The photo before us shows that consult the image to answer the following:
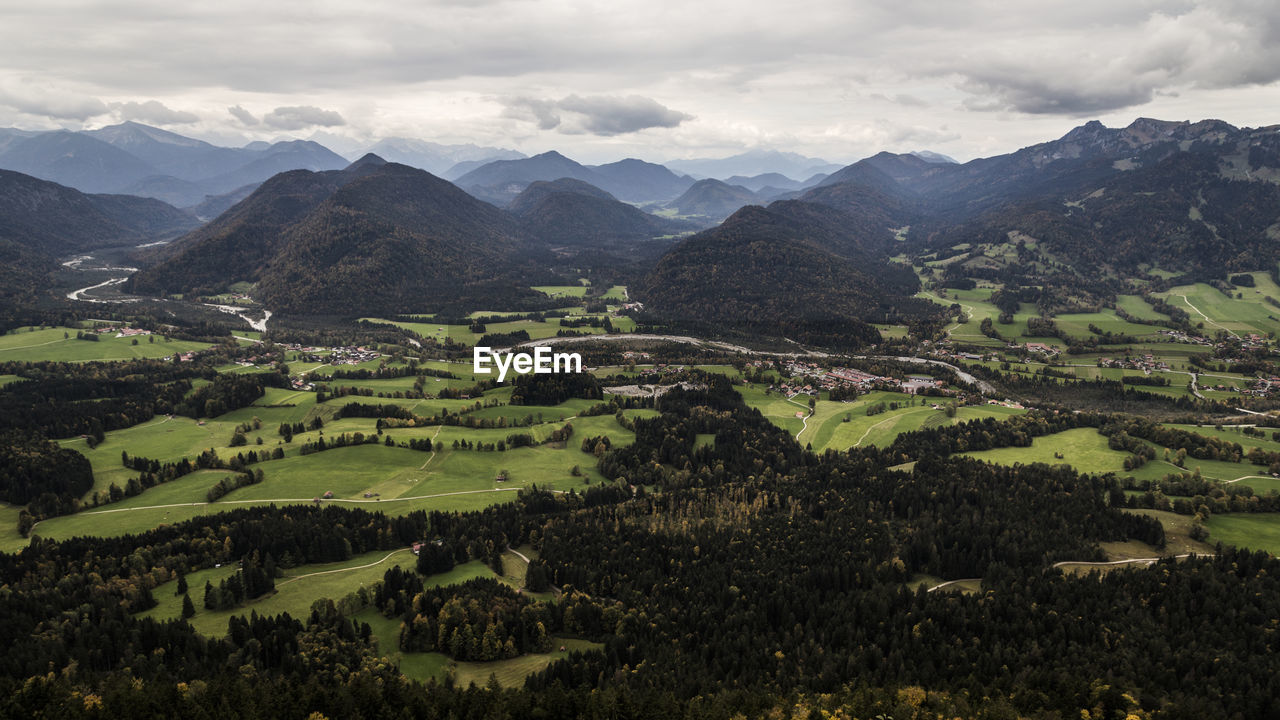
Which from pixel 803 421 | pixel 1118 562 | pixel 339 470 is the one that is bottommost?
pixel 1118 562

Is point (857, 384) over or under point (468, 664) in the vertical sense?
over

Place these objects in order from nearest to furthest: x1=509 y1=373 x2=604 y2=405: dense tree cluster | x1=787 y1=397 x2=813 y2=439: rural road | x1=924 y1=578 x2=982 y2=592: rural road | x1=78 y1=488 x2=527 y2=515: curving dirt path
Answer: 1. x1=924 y1=578 x2=982 y2=592: rural road
2. x1=78 y1=488 x2=527 y2=515: curving dirt path
3. x1=787 y1=397 x2=813 y2=439: rural road
4. x1=509 y1=373 x2=604 y2=405: dense tree cluster

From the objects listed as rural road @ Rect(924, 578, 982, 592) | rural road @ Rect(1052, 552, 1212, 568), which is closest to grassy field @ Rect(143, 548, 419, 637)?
rural road @ Rect(924, 578, 982, 592)

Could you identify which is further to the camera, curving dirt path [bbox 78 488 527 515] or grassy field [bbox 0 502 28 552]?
curving dirt path [bbox 78 488 527 515]

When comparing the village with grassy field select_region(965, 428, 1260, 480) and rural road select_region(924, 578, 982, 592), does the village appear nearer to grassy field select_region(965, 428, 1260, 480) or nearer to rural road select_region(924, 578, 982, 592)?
grassy field select_region(965, 428, 1260, 480)

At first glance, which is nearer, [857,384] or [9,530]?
[9,530]

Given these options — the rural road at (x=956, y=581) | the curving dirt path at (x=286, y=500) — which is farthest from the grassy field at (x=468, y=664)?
the rural road at (x=956, y=581)

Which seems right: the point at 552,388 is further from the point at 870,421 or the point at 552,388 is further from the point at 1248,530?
the point at 1248,530

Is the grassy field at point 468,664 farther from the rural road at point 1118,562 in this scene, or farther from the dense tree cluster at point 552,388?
the dense tree cluster at point 552,388

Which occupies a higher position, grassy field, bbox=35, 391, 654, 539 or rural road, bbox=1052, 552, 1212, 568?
grassy field, bbox=35, 391, 654, 539

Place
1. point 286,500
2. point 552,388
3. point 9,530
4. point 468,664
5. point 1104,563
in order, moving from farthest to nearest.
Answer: point 552,388, point 286,500, point 9,530, point 1104,563, point 468,664

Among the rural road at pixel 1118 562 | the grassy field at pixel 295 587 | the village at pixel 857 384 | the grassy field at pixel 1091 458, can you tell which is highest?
the village at pixel 857 384

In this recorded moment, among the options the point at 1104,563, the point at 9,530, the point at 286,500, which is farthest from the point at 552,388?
the point at 1104,563
